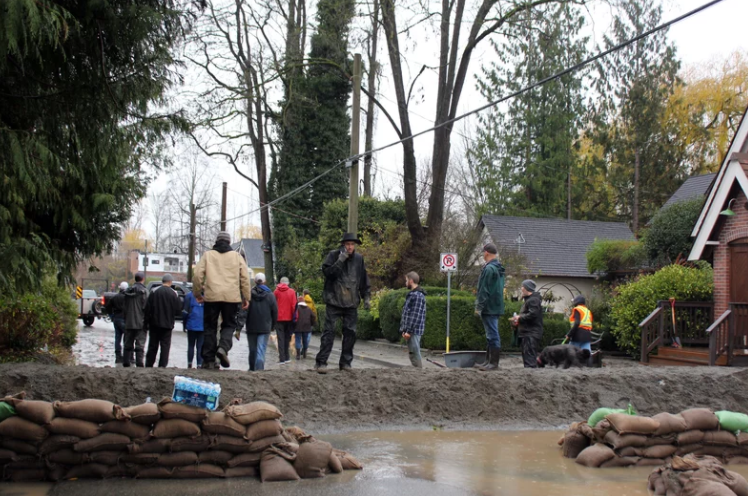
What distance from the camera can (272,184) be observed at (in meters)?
41.0

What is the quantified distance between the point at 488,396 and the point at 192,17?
662 centimetres

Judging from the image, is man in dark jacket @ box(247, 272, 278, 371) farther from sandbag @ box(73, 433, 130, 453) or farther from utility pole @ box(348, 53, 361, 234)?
utility pole @ box(348, 53, 361, 234)

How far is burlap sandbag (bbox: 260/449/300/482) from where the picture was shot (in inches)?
280

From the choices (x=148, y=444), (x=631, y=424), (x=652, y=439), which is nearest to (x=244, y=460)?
(x=148, y=444)

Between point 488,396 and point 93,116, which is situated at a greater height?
point 93,116

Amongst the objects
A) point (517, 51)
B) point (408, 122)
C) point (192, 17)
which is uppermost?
point (517, 51)

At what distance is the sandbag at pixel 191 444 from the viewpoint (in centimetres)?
711

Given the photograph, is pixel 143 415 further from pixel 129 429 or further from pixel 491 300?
pixel 491 300

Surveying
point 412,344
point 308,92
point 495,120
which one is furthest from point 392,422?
point 495,120

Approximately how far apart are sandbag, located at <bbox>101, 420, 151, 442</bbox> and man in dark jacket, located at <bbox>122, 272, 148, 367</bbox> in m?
7.73

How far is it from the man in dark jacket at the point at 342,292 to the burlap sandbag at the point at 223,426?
3.40 meters

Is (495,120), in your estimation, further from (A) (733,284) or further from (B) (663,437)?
(B) (663,437)

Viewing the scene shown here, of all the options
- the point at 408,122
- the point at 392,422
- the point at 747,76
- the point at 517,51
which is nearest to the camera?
the point at 392,422

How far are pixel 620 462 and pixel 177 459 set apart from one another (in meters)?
4.79
